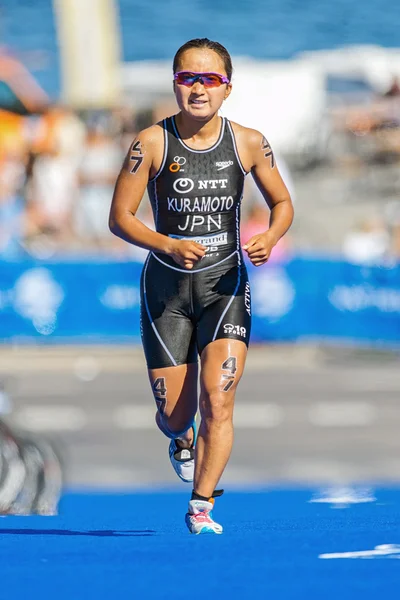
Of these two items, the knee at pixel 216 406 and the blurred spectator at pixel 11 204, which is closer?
the knee at pixel 216 406

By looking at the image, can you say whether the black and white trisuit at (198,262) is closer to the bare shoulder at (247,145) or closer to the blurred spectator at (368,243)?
the bare shoulder at (247,145)

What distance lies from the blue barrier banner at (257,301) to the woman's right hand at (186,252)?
11.4m

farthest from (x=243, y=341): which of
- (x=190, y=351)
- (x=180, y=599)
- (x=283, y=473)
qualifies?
(x=283, y=473)

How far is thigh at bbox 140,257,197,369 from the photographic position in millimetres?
5629

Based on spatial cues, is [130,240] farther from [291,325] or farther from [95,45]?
[95,45]

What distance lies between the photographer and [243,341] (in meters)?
5.61

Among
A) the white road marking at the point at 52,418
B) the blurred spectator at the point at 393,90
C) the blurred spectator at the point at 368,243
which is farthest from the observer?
the blurred spectator at the point at 393,90

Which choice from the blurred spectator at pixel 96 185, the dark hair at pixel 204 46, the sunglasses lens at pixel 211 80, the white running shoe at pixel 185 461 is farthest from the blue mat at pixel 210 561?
the blurred spectator at pixel 96 185

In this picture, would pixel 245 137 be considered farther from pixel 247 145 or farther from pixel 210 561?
pixel 210 561

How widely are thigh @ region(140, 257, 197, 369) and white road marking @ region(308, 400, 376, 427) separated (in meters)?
8.31

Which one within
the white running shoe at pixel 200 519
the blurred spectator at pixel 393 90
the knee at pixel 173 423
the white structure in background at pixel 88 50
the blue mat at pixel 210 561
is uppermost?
the white structure in background at pixel 88 50

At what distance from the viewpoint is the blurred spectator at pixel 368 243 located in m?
17.1

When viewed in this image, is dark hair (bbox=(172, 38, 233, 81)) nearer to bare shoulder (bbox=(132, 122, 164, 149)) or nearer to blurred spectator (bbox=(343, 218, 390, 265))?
bare shoulder (bbox=(132, 122, 164, 149))

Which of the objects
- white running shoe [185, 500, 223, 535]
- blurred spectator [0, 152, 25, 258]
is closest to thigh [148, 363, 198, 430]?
white running shoe [185, 500, 223, 535]
